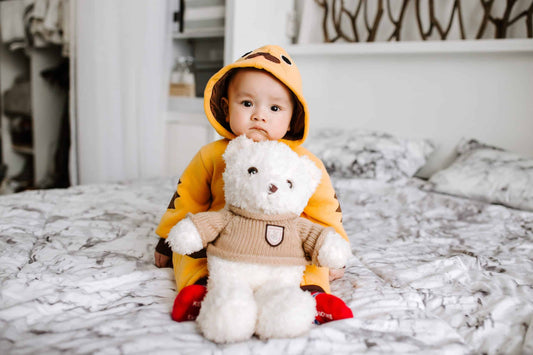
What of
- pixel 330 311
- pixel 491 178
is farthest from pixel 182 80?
pixel 330 311

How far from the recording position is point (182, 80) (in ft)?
7.30

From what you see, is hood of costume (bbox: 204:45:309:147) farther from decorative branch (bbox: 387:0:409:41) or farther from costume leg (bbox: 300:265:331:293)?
decorative branch (bbox: 387:0:409:41)

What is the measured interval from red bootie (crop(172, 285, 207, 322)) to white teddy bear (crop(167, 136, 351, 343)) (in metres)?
0.03

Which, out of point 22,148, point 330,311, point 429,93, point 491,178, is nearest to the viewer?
point 330,311

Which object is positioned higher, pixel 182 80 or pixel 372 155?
pixel 182 80

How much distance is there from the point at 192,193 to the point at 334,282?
1.18ft

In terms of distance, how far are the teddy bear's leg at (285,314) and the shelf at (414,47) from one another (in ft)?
5.23

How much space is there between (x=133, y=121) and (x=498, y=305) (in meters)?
1.97

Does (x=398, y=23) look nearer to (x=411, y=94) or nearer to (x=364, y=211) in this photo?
(x=411, y=94)

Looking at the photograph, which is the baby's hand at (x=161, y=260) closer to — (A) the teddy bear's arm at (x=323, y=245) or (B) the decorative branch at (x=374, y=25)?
(A) the teddy bear's arm at (x=323, y=245)

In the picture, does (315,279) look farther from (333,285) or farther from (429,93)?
(429,93)

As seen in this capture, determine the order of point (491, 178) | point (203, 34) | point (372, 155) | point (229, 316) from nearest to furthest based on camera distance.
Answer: point (229, 316), point (491, 178), point (372, 155), point (203, 34)

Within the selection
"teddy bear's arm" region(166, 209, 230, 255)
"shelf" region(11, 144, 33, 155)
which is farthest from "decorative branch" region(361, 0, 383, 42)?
"shelf" region(11, 144, 33, 155)

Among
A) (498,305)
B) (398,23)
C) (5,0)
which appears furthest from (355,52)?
(5,0)
